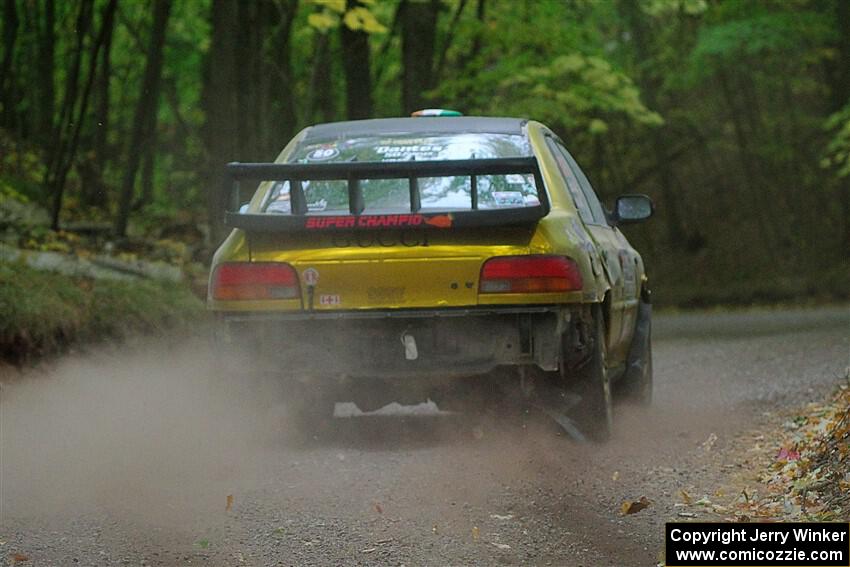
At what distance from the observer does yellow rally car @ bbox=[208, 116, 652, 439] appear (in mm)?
7684

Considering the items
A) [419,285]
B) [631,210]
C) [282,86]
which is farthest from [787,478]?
[282,86]

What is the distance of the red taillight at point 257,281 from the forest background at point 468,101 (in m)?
5.44

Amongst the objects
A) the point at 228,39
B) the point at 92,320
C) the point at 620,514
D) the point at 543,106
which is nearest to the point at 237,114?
the point at 228,39

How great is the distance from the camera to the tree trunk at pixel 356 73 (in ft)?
62.8

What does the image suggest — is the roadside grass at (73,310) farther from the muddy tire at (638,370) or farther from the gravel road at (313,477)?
the muddy tire at (638,370)

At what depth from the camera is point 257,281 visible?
7.89 m

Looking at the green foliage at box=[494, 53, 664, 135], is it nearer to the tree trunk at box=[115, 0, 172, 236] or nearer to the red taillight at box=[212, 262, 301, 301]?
the tree trunk at box=[115, 0, 172, 236]

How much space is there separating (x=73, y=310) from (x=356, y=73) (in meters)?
8.30

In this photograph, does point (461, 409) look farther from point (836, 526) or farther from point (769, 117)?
point (769, 117)

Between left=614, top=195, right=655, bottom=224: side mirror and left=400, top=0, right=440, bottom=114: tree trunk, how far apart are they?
11.6 m

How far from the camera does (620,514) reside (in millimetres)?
6348

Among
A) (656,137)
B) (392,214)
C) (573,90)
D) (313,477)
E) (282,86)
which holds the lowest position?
(656,137)

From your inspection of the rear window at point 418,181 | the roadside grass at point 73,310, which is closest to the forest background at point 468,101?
the roadside grass at point 73,310

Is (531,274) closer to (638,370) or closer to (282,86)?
→ (638,370)
